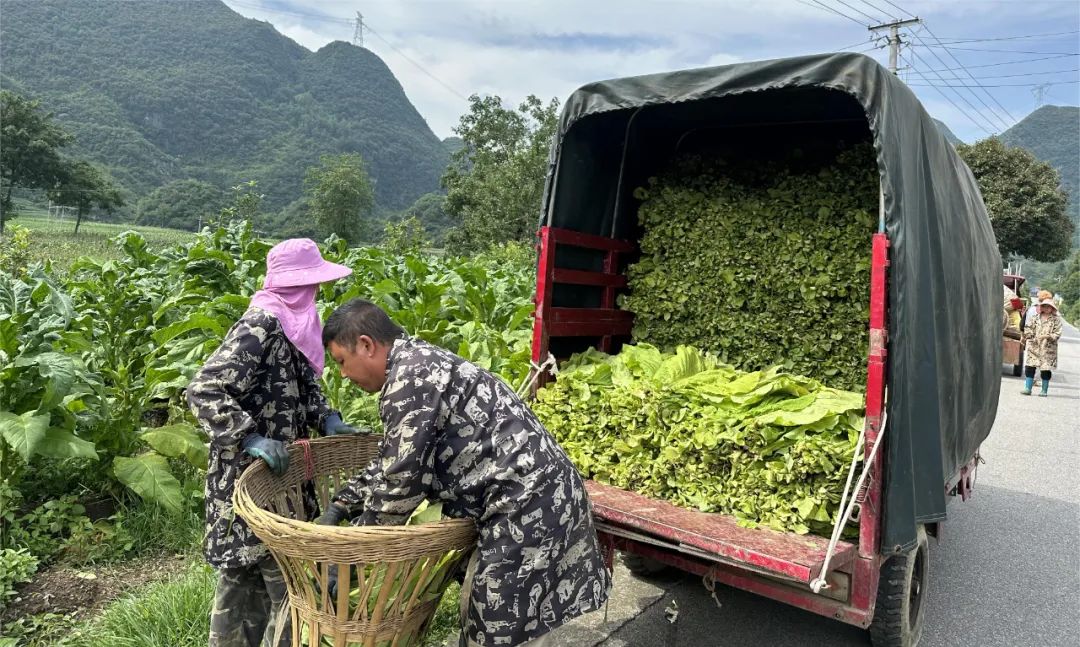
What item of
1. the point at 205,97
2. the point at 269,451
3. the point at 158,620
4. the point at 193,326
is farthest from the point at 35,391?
the point at 205,97

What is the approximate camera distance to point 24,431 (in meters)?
3.79

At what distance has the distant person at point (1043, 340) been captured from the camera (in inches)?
490

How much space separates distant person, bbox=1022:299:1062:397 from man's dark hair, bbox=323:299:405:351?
13374mm

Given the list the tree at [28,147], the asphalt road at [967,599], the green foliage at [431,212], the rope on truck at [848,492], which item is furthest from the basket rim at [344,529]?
the green foliage at [431,212]

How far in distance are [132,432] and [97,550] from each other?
0.91 metres

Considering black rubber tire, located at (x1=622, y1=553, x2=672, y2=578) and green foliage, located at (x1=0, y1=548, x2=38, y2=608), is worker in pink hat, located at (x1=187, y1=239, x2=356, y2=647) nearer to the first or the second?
green foliage, located at (x1=0, y1=548, x2=38, y2=608)

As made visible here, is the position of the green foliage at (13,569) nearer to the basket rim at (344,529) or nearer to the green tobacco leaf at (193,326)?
the green tobacco leaf at (193,326)

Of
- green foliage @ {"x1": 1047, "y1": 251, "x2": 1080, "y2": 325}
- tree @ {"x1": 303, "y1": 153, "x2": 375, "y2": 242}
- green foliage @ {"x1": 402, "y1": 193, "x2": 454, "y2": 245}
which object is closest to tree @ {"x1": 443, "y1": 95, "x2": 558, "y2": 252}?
tree @ {"x1": 303, "y1": 153, "x2": 375, "y2": 242}

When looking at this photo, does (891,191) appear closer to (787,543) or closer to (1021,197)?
(787,543)

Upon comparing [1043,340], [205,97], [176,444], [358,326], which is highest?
[205,97]

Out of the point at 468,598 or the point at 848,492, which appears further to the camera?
the point at 848,492

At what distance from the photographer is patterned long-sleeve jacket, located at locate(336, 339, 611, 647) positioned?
2359 mm

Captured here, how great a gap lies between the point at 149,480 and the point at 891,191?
14.4 ft

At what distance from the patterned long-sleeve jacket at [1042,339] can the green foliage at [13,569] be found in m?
14.2
